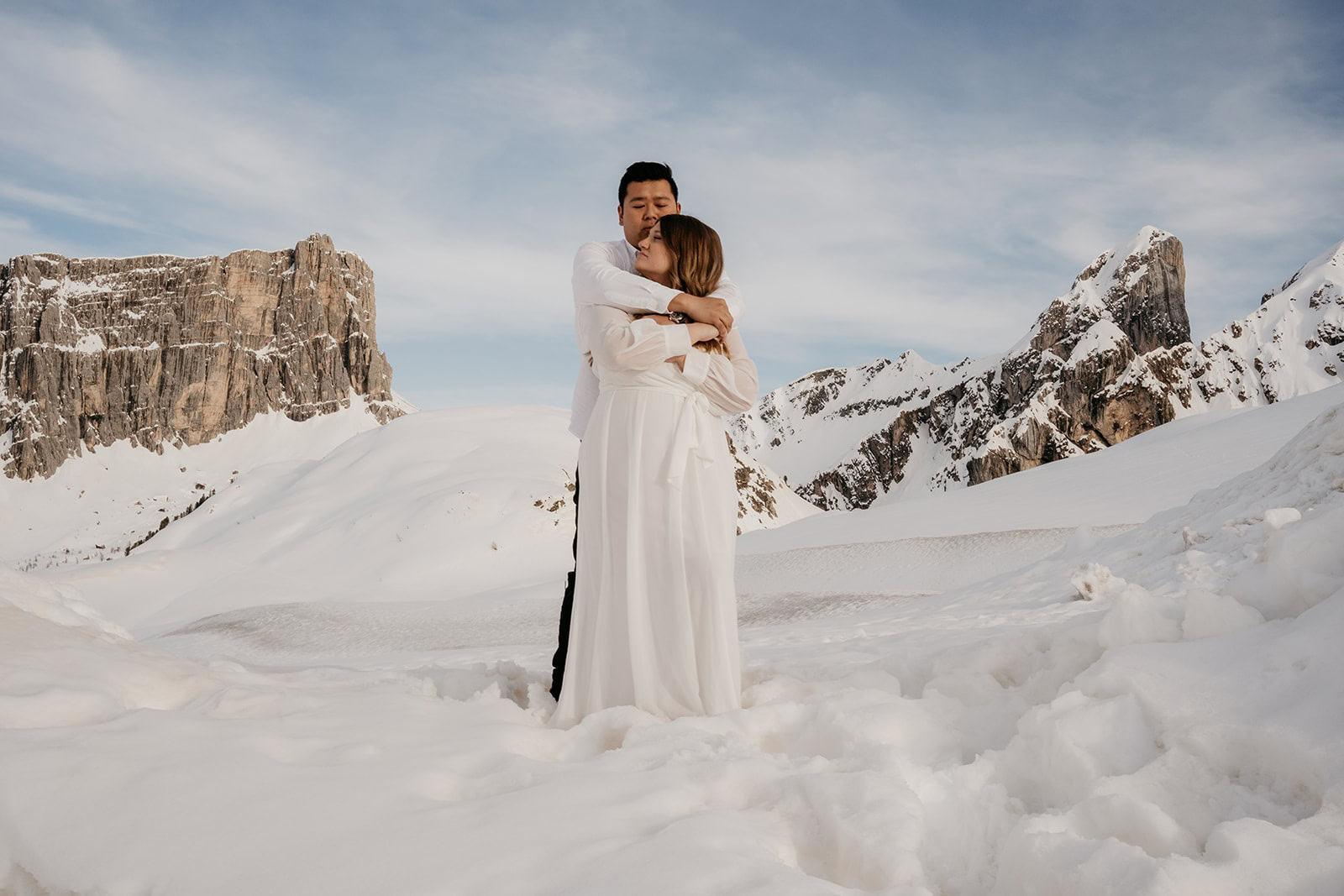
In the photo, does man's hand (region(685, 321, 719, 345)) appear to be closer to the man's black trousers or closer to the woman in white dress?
the woman in white dress

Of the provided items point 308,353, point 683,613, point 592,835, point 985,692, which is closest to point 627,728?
point 683,613

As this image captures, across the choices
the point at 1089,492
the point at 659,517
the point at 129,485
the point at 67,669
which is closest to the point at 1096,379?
Answer: the point at 1089,492

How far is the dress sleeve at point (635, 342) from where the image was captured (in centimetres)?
303

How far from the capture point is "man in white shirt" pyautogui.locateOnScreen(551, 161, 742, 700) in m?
3.07

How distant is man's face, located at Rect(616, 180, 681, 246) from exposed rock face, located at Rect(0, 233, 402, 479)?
70801mm

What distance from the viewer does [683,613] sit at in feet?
10.00

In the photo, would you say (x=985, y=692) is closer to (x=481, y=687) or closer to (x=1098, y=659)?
(x=1098, y=659)

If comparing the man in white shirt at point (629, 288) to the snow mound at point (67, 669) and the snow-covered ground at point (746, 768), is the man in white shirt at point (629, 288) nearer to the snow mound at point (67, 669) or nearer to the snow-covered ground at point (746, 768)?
the snow-covered ground at point (746, 768)

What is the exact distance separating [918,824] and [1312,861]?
0.67m

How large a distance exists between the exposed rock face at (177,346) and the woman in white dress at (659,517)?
7112 cm

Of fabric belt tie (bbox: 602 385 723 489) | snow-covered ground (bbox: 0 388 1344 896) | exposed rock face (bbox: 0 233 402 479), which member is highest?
exposed rock face (bbox: 0 233 402 479)

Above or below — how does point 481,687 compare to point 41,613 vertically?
below

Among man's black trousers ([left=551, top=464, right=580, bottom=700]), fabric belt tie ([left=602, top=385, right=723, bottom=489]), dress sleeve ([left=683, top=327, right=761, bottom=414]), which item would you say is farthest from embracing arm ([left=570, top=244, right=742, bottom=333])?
man's black trousers ([left=551, top=464, right=580, bottom=700])

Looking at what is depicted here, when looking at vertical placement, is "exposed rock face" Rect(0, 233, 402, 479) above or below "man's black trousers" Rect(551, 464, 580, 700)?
above
